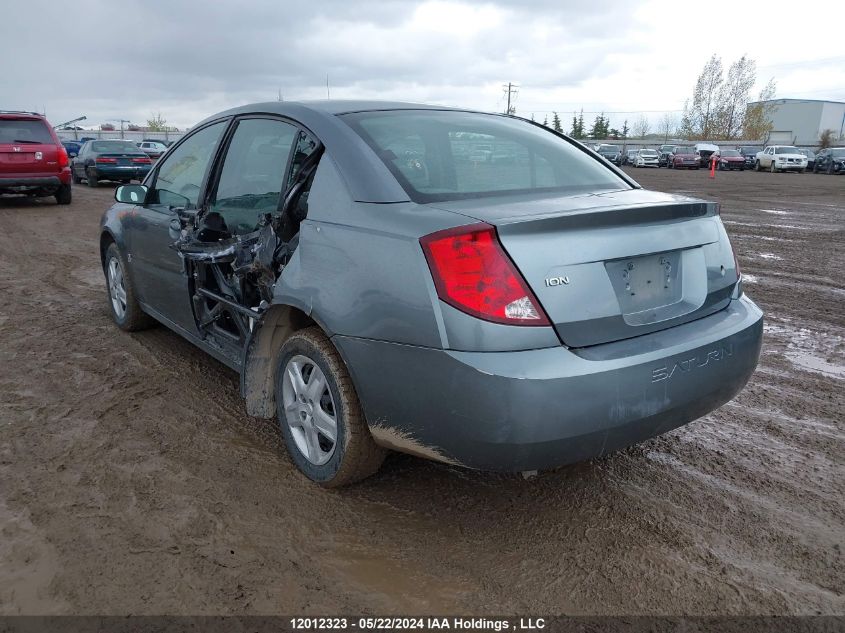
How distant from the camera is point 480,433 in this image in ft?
7.18

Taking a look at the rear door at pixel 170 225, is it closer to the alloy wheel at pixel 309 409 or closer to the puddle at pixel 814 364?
the alloy wheel at pixel 309 409

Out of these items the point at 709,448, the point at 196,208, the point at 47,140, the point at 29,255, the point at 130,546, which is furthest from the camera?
the point at 47,140

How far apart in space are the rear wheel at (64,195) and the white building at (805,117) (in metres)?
93.1

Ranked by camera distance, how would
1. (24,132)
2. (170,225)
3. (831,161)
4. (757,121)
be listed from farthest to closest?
(757,121), (831,161), (24,132), (170,225)

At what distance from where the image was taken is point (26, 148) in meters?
13.3

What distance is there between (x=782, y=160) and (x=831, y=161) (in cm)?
226

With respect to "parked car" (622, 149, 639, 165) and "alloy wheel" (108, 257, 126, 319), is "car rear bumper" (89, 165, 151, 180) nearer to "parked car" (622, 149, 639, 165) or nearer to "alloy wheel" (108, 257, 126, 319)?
"alloy wheel" (108, 257, 126, 319)

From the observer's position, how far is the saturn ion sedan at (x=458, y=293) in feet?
7.18

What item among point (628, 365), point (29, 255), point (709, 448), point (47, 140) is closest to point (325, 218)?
point (628, 365)

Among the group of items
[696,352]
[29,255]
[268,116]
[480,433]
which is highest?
[268,116]

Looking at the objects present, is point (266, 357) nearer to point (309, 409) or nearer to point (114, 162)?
point (309, 409)

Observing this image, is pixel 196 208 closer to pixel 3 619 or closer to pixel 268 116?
pixel 268 116

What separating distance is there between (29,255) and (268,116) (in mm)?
6742

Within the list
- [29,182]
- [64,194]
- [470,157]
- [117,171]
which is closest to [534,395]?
[470,157]
